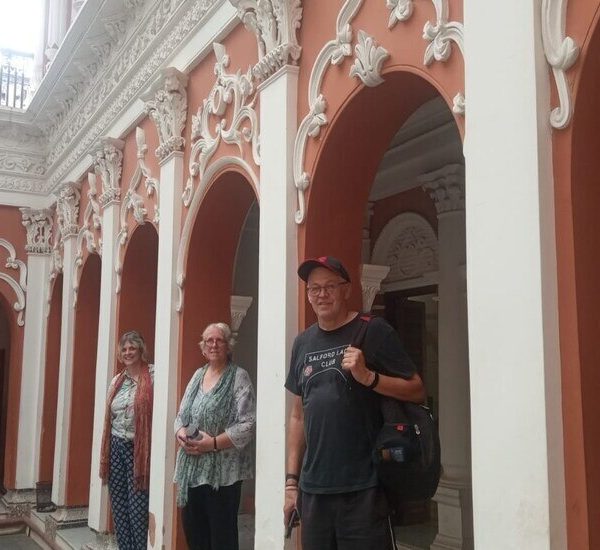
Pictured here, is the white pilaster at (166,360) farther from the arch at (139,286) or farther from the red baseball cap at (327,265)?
the red baseball cap at (327,265)

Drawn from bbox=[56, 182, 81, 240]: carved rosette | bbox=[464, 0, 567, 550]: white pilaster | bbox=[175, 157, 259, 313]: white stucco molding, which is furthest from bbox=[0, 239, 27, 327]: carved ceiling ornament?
bbox=[464, 0, 567, 550]: white pilaster

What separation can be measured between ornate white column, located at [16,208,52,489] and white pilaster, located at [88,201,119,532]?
9.89ft

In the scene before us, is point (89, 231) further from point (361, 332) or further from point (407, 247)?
point (361, 332)

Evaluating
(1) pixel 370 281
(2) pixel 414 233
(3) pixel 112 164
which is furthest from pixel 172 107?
(2) pixel 414 233

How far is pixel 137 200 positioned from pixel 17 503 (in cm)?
518

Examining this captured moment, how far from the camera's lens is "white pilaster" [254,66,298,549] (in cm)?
392

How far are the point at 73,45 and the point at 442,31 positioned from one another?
6045 millimetres

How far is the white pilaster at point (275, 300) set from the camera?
3.92 meters

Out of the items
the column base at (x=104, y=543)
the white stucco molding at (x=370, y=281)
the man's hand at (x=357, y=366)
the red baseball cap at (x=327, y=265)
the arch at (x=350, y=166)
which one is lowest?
the column base at (x=104, y=543)

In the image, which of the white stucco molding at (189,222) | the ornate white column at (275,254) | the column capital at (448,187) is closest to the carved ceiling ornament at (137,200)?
the white stucco molding at (189,222)

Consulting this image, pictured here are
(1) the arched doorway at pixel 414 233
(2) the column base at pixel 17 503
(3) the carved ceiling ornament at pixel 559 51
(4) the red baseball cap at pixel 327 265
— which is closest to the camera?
(3) the carved ceiling ornament at pixel 559 51

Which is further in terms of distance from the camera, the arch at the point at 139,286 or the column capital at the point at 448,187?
the arch at the point at 139,286

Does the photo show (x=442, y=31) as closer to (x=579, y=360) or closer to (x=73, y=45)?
(x=579, y=360)

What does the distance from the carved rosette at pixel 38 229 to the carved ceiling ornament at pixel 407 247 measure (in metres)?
5.00
